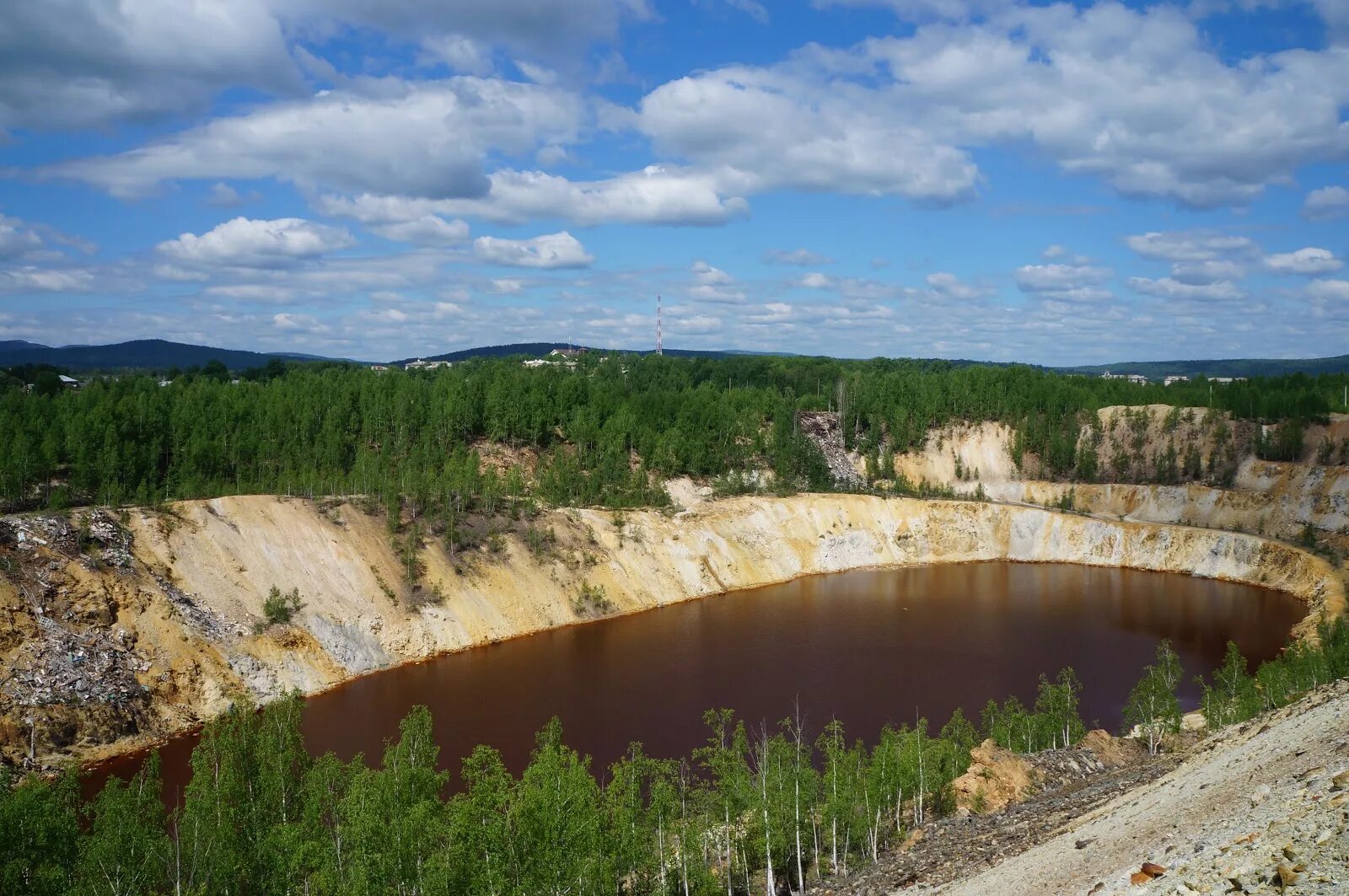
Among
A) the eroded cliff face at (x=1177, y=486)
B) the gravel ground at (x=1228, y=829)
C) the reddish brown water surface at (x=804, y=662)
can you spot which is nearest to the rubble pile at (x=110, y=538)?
the reddish brown water surface at (x=804, y=662)

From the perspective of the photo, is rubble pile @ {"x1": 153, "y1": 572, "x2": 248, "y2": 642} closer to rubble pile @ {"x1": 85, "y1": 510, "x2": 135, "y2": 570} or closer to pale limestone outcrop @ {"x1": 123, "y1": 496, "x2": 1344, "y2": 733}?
pale limestone outcrop @ {"x1": 123, "y1": 496, "x2": 1344, "y2": 733}

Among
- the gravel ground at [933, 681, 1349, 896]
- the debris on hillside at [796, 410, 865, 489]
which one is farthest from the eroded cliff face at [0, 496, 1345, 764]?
the gravel ground at [933, 681, 1349, 896]

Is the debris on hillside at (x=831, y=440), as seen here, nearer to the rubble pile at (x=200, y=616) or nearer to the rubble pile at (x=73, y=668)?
the rubble pile at (x=200, y=616)

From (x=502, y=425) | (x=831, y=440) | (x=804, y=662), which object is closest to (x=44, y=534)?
(x=804, y=662)

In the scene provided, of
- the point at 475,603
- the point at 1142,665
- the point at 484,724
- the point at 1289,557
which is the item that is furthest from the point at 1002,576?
the point at 484,724

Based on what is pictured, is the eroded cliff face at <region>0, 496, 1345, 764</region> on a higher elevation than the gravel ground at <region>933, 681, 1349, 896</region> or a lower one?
lower

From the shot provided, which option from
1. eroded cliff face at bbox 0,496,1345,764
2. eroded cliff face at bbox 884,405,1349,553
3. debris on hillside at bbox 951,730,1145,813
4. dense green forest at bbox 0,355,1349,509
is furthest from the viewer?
eroded cliff face at bbox 884,405,1349,553

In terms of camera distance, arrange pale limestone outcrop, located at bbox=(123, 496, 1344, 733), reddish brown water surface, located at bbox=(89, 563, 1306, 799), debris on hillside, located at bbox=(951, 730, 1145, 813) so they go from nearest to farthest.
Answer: debris on hillside, located at bbox=(951, 730, 1145, 813)
reddish brown water surface, located at bbox=(89, 563, 1306, 799)
pale limestone outcrop, located at bbox=(123, 496, 1344, 733)
